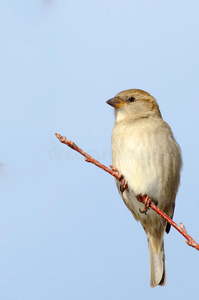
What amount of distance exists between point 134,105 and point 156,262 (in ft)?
5.15

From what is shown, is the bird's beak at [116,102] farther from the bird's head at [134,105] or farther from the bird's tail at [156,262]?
the bird's tail at [156,262]

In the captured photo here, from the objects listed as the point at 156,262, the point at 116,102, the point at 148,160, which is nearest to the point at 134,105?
the point at 116,102

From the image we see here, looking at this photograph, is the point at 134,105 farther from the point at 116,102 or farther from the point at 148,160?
the point at 148,160

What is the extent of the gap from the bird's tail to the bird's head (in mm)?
1216

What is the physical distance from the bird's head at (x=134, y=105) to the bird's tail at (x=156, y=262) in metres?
1.22

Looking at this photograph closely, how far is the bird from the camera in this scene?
13.0 feet

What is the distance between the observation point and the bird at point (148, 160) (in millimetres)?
3959

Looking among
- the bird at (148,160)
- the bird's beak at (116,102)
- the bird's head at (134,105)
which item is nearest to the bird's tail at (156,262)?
the bird at (148,160)

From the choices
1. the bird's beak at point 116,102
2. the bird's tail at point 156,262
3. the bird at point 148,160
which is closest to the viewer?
the bird at point 148,160

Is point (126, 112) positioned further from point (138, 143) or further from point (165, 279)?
point (165, 279)

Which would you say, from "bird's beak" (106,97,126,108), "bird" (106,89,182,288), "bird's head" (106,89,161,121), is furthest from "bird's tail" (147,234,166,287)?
"bird's beak" (106,97,126,108)

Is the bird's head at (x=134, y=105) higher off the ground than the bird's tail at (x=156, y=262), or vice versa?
the bird's head at (x=134, y=105)

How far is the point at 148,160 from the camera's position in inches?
155

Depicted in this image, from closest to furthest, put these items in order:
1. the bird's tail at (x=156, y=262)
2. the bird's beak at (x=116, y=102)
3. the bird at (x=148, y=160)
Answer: the bird at (x=148, y=160) < the bird's tail at (x=156, y=262) < the bird's beak at (x=116, y=102)
